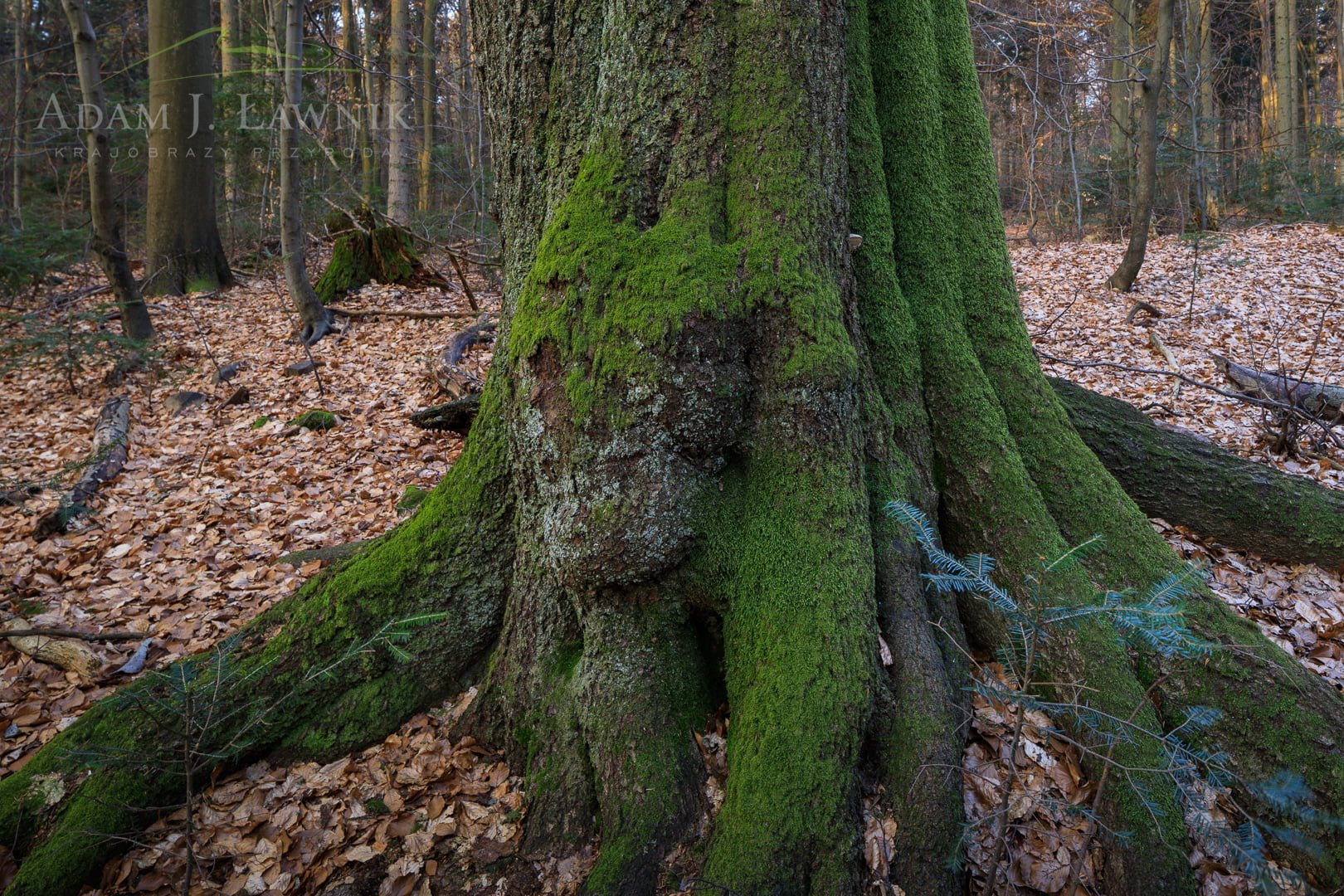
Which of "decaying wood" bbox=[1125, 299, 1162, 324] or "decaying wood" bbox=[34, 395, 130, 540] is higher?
"decaying wood" bbox=[1125, 299, 1162, 324]

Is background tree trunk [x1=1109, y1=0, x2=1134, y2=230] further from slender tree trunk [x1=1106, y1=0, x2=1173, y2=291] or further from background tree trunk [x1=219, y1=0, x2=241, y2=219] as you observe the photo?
background tree trunk [x1=219, y1=0, x2=241, y2=219]

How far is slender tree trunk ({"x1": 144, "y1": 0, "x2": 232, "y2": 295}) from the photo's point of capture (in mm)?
10281

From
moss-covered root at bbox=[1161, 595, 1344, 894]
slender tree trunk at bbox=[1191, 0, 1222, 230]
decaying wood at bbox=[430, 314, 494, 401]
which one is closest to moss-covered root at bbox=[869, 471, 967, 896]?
moss-covered root at bbox=[1161, 595, 1344, 894]

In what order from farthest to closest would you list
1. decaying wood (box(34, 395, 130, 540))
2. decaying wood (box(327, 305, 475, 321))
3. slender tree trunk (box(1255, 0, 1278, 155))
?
1. slender tree trunk (box(1255, 0, 1278, 155))
2. decaying wood (box(327, 305, 475, 321))
3. decaying wood (box(34, 395, 130, 540))

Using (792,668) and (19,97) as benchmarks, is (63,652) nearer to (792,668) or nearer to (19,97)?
(792,668)

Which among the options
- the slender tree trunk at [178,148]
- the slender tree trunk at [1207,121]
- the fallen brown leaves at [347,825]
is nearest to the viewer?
the fallen brown leaves at [347,825]

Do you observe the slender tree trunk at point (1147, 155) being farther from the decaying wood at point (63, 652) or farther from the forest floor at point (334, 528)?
the decaying wood at point (63, 652)

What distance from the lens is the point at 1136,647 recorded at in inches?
106

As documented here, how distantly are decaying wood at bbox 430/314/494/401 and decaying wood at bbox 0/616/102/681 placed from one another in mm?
3232

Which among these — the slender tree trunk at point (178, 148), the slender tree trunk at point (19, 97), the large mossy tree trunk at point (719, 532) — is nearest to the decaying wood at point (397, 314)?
the slender tree trunk at point (178, 148)

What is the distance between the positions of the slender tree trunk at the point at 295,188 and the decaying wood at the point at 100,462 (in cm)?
230

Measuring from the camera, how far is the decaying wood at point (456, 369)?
21.2 feet

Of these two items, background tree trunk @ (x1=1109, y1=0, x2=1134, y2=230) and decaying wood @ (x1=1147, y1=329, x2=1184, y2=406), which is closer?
decaying wood @ (x1=1147, y1=329, x2=1184, y2=406)

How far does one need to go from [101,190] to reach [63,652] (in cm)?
626
